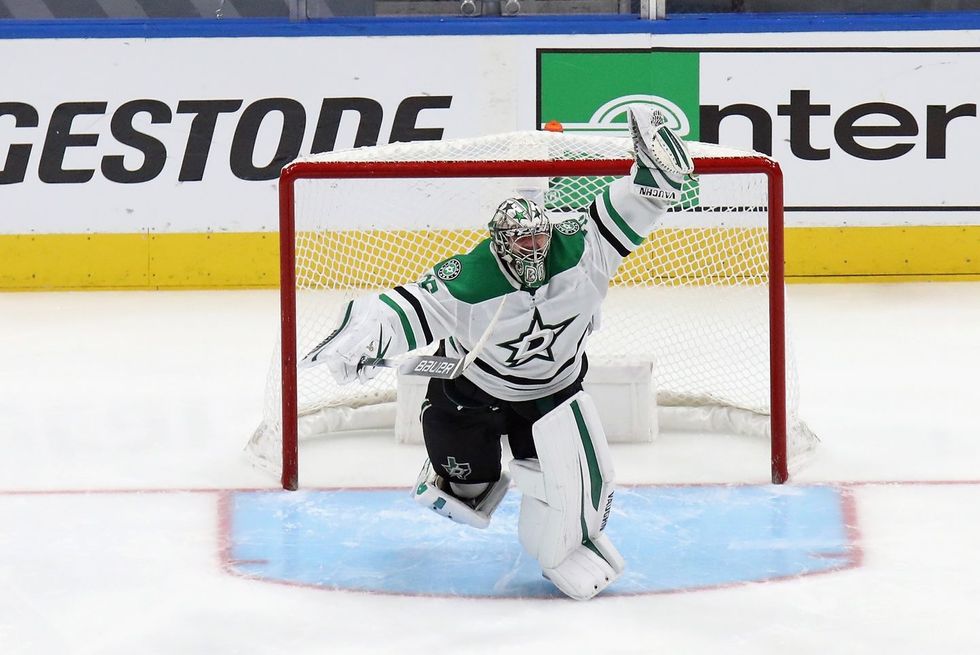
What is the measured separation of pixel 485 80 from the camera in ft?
23.4

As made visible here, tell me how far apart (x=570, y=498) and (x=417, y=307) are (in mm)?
490

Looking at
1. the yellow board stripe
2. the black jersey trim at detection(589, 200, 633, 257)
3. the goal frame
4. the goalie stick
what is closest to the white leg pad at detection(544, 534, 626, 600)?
the goalie stick


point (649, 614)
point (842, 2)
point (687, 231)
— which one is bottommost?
point (649, 614)

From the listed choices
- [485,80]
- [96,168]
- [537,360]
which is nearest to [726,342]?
[537,360]

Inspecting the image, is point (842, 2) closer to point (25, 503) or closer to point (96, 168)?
point (96, 168)

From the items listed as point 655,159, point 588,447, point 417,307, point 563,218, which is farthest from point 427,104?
point 588,447

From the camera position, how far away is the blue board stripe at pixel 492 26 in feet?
23.2

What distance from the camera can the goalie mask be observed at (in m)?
2.84

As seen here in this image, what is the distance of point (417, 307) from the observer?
2.91 metres

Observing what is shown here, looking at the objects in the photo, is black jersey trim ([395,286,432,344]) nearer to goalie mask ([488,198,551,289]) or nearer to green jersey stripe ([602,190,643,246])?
goalie mask ([488,198,551,289])

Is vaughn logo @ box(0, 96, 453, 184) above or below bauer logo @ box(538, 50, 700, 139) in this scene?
below

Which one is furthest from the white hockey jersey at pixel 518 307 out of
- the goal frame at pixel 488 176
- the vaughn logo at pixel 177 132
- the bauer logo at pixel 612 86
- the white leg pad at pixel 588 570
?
the vaughn logo at pixel 177 132

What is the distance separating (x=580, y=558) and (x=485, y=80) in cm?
454

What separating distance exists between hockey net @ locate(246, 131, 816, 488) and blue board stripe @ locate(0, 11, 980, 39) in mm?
A: 1067
